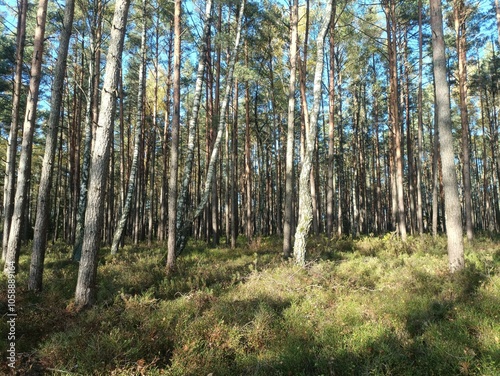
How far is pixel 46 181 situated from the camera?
7211 mm

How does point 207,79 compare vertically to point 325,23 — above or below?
above

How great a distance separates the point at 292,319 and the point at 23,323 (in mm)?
4625

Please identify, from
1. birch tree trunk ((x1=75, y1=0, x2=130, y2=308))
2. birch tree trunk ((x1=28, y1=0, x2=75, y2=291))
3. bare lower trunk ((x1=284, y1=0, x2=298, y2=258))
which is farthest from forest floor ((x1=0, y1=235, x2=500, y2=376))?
bare lower trunk ((x1=284, y1=0, x2=298, y2=258))

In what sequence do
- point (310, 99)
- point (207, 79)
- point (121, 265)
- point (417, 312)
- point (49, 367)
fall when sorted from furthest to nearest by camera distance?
1. point (310, 99)
2. point (207, 79)
3. point (121, 265)
4. point (417, 312)
5. point (49, 367)

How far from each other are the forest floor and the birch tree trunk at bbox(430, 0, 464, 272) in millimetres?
635

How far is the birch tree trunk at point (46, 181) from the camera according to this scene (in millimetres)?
7004

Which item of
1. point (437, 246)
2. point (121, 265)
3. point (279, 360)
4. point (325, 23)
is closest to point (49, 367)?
point (279, 360)

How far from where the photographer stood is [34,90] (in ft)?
27.6

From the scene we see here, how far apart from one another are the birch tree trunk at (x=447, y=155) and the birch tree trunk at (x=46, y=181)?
9.36 metres

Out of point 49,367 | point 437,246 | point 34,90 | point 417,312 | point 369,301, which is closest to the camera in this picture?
point 49,367

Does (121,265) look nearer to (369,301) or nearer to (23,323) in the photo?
(23,323)

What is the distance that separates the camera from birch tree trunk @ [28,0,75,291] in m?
7.00

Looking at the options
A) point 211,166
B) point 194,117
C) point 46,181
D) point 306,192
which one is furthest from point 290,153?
point 46,181

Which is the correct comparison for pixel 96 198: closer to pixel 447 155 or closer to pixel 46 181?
pixel 46 181
